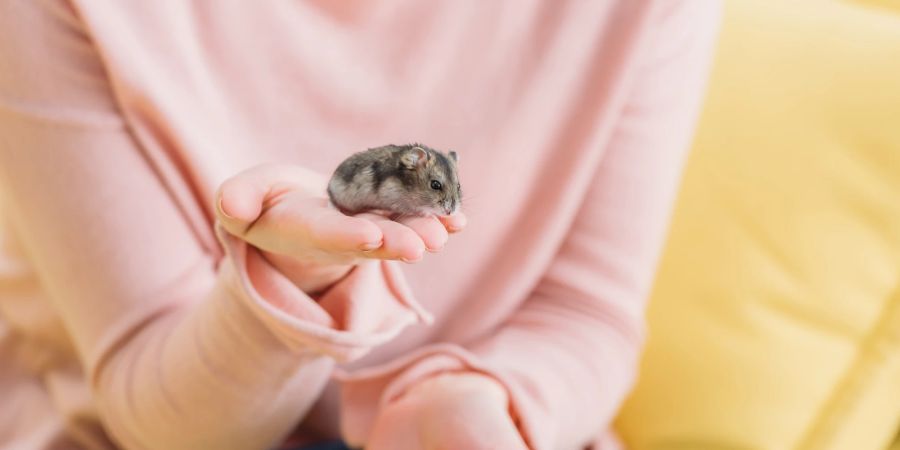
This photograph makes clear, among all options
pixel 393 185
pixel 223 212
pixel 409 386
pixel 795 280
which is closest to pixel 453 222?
pixel 393 185

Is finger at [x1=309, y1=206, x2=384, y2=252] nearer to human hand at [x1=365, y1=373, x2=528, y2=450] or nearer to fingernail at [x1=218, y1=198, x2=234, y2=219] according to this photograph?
fingernail at [x1=218, y1=198, x2=234, y2=219]

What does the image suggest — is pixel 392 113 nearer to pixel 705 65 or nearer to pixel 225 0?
pixel 225 0

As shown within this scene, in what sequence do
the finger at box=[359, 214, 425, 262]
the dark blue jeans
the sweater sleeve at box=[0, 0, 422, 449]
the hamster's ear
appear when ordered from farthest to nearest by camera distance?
the dark blue jeans → the sweater sleeve at box=[0, 0, 422, 449] → the hamster's ear → the finger at box=[359, 214, 425, 262]

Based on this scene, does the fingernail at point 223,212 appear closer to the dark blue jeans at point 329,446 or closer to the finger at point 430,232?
the finger at point 430,232

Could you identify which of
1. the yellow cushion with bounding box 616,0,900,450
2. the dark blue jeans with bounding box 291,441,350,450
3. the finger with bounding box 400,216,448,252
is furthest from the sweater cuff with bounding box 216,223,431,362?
the yellow cushion with bounding box 616,0,900,450

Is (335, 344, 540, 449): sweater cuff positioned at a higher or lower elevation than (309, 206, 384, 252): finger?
lower

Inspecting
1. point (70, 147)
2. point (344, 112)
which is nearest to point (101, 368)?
point (70, 147)
